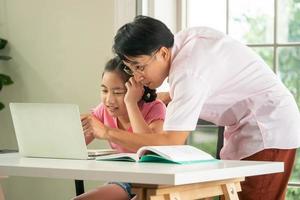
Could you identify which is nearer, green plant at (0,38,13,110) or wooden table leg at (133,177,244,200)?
wooden table leg at (133,177,244,200)

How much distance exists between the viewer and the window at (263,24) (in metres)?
3.13

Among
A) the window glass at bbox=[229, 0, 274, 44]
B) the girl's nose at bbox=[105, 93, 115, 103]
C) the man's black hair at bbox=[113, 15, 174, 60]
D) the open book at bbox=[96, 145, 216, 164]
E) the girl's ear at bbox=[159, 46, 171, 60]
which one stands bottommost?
the girl's nose at bbox=[105, 93, 115, 103]

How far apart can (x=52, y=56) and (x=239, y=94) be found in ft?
5.19

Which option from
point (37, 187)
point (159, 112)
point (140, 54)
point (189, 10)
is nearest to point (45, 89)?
point (37, 187)

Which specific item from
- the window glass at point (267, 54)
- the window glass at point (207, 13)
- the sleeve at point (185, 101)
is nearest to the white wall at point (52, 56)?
the window glass at point (207, 13)

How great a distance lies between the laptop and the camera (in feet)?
6.27

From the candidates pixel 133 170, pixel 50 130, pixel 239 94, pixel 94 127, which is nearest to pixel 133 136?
pixel 94 127

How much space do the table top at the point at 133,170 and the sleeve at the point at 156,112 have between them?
2.21 ft

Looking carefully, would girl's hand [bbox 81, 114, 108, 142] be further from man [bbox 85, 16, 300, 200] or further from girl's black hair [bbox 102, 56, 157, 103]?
girl's black hair [bbox 102, 56, 157, 103]

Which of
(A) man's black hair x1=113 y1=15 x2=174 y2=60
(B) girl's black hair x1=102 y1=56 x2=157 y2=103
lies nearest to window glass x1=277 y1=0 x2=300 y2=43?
(B) girl's black hair x1=102 y1=56 x2=157 y2=103

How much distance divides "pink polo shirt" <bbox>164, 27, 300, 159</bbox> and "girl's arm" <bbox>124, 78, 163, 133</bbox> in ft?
0.74

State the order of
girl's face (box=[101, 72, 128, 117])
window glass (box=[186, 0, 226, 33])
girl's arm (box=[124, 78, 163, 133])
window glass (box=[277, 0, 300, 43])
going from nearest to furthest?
girl's arm (box=[124, 78, 163, 133]) → girl's face (box=[101, 72, 128, 117]) → window glass (box=[277, 0, 300, 43]) → window glass (box=[186, 0, 226, 33])

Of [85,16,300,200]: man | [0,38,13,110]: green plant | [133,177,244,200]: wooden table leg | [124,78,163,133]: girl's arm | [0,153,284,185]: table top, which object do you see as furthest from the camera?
[0,38,13,110]: green plant

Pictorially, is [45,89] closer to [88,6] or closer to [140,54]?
[88,6]
